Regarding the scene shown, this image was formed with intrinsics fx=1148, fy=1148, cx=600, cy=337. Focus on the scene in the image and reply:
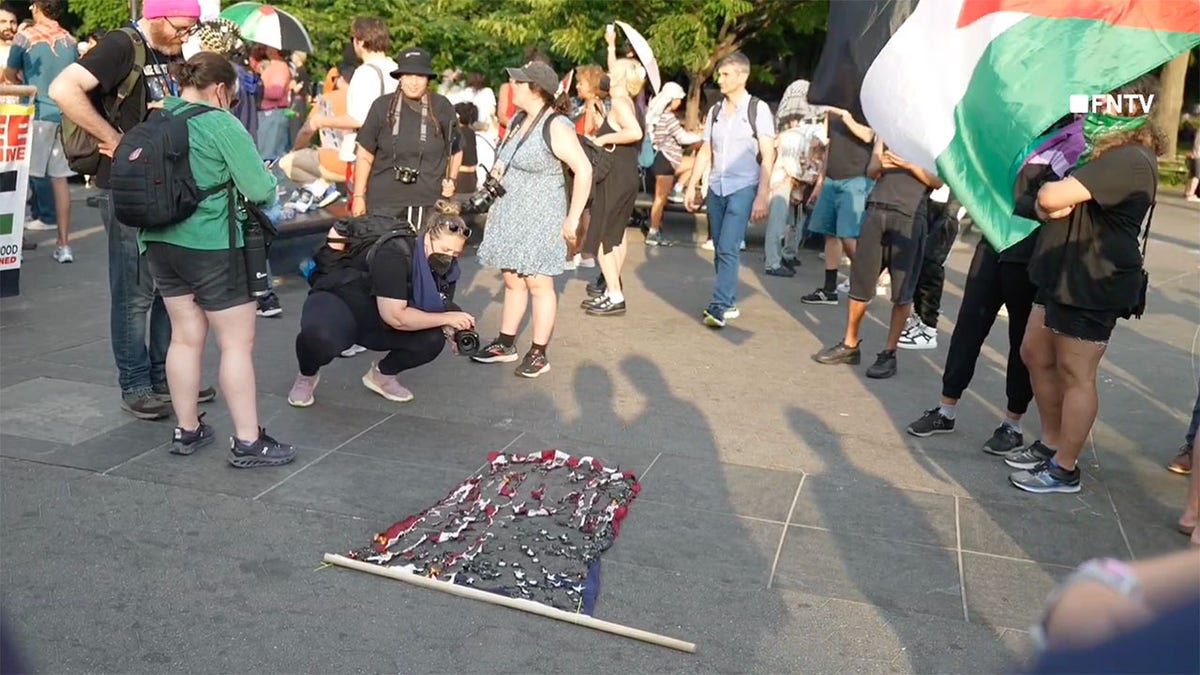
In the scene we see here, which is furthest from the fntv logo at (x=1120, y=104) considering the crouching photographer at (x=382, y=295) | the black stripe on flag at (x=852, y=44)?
the crouching photographer at (x=382, y=295)

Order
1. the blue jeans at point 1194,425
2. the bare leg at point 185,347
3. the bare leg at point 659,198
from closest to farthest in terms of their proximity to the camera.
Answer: the bare leg at point 185,347 → the blue jeans at point 1194,425 → the bare leg at point 659,198

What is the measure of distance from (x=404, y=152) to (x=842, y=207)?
3463 millimetres

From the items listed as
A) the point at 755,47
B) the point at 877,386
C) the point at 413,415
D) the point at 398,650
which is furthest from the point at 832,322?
the point at 755,47

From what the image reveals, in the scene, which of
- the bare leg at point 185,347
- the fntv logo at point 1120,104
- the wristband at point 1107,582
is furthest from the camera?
the bare leg at point 185,347

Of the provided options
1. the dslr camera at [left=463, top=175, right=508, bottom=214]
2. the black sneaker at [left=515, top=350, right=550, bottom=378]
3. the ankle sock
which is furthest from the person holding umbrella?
the ankle sock

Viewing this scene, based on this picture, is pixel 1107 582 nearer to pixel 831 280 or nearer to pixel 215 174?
pixel 215 174

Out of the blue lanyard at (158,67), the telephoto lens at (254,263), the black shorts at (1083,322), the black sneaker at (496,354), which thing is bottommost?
the black sneaker at (496,354)

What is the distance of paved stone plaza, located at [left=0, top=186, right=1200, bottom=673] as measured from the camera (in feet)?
12.0

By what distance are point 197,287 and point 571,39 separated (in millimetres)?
12256

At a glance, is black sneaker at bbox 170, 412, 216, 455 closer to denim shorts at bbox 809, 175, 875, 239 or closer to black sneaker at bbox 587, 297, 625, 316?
black sneaker at bbox 587, 297, 625, 316

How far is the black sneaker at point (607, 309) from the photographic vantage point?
331 inches

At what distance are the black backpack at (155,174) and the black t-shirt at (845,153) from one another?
5.31 metres

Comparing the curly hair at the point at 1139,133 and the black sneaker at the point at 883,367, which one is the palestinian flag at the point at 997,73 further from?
the black sneaker at the point at 883,367

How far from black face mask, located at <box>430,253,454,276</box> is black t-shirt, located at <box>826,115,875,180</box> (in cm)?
395
